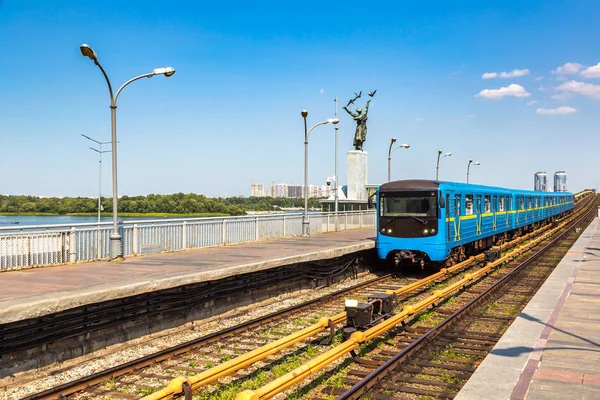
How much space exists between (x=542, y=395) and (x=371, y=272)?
13.5m

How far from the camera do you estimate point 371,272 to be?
19.6 meters

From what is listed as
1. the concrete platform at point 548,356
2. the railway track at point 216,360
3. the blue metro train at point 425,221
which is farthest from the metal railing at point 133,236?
the concrete platform at point 548,356

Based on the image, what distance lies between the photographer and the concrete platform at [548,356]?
6.29 meters

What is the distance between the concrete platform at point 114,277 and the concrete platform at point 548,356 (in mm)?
5706

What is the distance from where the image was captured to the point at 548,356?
769 centimetres

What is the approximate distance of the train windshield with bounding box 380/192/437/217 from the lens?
16406mm

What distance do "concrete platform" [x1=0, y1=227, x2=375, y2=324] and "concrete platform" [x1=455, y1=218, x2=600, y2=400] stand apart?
571 centimetres

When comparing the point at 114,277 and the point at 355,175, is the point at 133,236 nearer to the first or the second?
the point at 114,277

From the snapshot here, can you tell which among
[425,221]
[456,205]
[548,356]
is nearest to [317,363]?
[548,356]

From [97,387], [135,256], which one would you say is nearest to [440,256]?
[135,256]

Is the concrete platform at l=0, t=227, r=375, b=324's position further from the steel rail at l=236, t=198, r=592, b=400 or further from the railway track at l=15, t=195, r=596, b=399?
the steel rail at l=236, t=198, r=592, b=400

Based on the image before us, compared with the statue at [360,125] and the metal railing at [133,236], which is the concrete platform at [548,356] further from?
the statue at [360,125]

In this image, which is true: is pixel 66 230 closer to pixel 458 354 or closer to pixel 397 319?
pixel 397 319

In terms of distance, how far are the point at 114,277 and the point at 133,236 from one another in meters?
4.81
